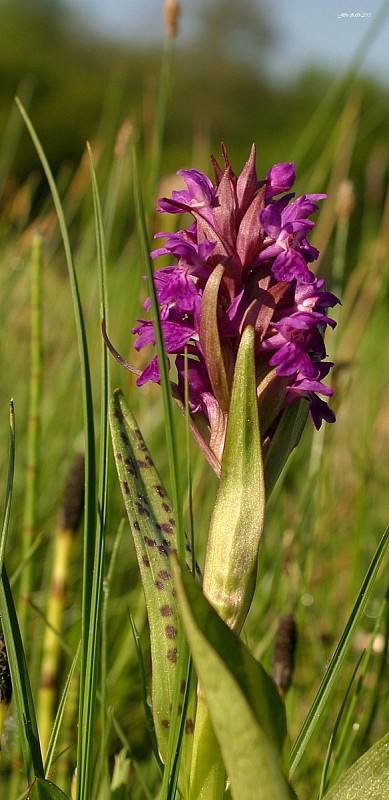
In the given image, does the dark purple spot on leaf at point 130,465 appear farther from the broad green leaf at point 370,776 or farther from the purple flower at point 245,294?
the broad green leaf at point 370,776

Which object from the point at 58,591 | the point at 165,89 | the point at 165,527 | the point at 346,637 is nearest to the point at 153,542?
the point at 165,527

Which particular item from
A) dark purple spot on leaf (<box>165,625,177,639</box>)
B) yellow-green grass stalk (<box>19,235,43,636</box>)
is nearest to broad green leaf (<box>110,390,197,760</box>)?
dark purple spot on leaf (<box>165,625,177,639</box>)

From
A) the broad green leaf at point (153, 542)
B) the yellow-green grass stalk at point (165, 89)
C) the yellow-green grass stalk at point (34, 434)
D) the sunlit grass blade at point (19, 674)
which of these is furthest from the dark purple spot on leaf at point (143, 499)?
the yellow-green grass stalk at point (165, 89)

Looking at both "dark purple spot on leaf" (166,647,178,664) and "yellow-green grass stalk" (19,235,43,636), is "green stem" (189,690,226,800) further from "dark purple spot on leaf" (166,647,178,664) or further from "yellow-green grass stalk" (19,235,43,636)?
"yellow-green grass stalk" (19,235,43,636)

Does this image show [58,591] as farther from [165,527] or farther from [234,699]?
[234,699]

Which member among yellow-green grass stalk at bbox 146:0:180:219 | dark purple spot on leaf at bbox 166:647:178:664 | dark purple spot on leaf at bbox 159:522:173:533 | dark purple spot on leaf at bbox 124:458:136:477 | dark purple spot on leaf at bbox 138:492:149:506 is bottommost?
dark purple spot on leaf at bbox 166:647:178:664

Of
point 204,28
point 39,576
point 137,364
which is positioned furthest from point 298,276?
point 204,28
